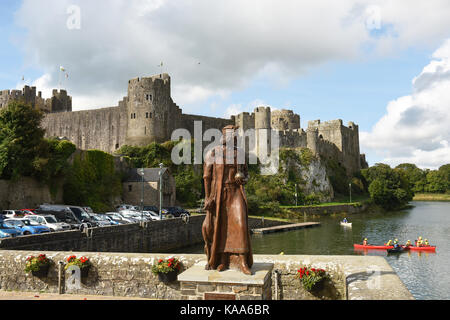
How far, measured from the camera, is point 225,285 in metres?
6.39

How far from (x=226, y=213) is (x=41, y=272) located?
588cm

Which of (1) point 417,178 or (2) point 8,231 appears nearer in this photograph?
(2) point 8,231

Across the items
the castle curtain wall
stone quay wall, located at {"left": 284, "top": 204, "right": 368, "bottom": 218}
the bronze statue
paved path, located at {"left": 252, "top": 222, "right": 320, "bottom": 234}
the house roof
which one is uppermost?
the castle curtain wall

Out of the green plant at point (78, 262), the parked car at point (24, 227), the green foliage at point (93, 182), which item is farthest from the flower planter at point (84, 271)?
the green foliage at point (93, 182)

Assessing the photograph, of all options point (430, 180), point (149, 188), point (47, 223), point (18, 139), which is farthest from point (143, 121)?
point (430, 180)

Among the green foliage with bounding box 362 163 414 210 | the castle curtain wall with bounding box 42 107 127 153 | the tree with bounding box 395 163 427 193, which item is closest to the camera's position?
the castle curtain wall with bounding box 42 107 127 153

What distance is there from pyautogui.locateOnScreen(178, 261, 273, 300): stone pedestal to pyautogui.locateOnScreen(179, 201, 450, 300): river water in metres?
13.1

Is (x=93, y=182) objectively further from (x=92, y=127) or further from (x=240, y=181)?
(x=240, y=181)

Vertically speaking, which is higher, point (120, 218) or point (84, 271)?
point (120, 218)

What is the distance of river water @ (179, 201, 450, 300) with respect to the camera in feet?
63.1

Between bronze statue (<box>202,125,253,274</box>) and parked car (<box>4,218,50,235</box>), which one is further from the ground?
bronze statue (<box>202,125,253,274</box>)

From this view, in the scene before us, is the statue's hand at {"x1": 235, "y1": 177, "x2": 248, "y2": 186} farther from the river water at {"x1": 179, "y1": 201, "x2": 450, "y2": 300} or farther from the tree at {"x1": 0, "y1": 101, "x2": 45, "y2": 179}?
the tree at {"x1": 0, "y1": 101, "x2": 45, "y2": 179}

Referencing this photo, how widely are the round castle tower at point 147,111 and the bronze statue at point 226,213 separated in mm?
48771

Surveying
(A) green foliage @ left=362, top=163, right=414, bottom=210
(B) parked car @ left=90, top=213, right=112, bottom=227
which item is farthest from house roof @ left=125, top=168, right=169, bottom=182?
(A) green foliage @ left=362, top=163, right=414, bottom=210
